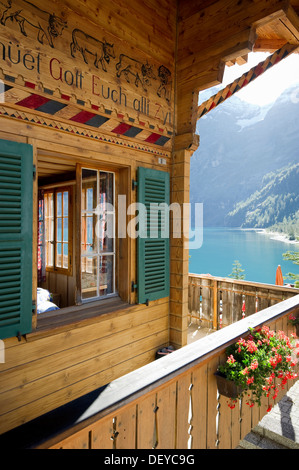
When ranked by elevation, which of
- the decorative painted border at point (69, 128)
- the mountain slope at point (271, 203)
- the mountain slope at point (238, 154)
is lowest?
the decorative painted border at point (69, 128)

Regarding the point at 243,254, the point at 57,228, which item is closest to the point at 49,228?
the point at 57,228

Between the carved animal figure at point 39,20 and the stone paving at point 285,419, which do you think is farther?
the stone paving at point 285,419

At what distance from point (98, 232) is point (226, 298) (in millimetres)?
2714

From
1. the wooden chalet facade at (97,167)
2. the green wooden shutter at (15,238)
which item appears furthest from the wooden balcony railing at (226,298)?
the green wooden shutter at (15,238)

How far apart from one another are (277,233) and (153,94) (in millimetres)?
87732

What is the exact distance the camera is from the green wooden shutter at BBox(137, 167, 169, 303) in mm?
3574

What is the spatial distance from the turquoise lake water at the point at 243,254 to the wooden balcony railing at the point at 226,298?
2302 inches

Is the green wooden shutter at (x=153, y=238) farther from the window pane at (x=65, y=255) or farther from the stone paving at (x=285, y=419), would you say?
the stone paving at (x=285, y=419)

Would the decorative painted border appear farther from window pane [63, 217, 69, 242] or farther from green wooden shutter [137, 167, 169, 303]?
window pane [63, 217, 69, 242]

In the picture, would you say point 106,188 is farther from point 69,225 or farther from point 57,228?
point 57,228

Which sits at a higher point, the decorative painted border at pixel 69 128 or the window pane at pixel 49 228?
the decorative painted border at pixel 69 128

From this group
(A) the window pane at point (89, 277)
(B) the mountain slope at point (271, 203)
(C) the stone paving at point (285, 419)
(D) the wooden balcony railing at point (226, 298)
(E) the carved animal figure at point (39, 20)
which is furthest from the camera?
(B) the mountain slope at point (271, 203)

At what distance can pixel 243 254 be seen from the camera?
8219 centimetres

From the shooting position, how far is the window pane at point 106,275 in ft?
11.6
